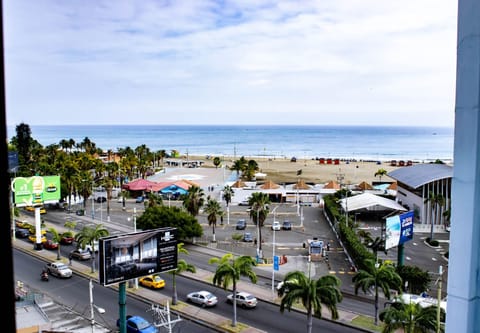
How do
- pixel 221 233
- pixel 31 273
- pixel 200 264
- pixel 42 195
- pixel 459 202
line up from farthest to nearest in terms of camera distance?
pixel 221 233 → pixel 42 195 → pixel 200 264 → pixel 31 273 → pixel 459 202

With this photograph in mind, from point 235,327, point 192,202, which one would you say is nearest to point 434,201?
point 192,202

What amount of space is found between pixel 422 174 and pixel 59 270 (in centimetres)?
4445

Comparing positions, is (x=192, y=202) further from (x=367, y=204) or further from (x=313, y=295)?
(x=313, y=295)

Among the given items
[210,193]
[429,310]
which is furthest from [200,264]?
[210,193]

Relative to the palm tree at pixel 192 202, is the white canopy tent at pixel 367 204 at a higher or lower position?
lower

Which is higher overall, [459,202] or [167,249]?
[459,202]

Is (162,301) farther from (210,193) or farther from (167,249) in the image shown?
(210,193)

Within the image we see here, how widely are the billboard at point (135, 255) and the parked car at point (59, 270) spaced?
14.2m

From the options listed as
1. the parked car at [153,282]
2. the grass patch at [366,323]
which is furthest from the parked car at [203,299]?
the grass patch at [366,323]

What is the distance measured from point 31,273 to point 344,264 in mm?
25572

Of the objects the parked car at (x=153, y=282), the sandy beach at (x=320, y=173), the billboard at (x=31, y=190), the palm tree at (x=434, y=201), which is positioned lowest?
the parked car at (x=153, y=282)

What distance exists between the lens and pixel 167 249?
79.9ft

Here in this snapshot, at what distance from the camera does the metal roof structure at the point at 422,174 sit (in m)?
54.1

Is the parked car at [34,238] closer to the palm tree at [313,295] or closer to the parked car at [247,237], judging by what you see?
the parked car at [247,237]
